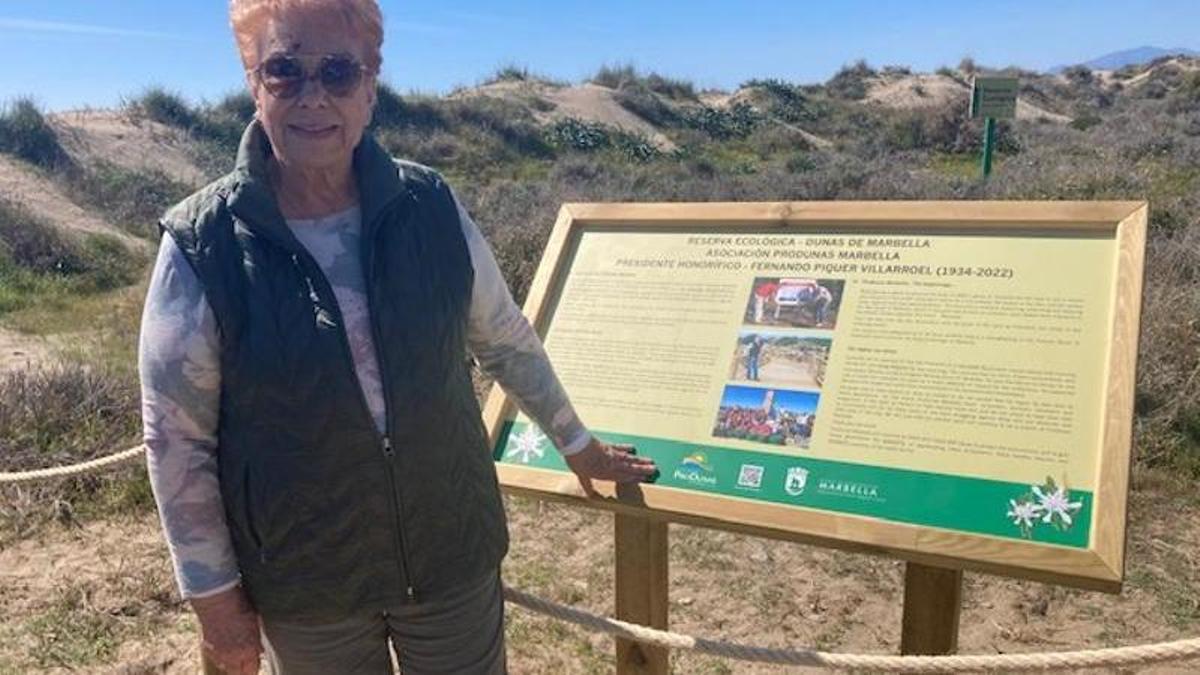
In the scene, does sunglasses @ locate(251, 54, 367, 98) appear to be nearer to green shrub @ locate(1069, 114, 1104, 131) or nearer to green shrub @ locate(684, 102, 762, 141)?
green shrub @ locate(684, 102, 762, 141)

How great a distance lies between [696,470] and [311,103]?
3.89 feet

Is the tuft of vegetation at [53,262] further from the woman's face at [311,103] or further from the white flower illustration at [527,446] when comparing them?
the woman's face at [311,103]

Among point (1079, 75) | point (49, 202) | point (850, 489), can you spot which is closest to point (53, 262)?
point (49, 202)

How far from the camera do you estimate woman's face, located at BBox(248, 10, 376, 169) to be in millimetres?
1713

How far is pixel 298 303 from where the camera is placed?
1690 mm

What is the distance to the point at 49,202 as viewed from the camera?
1309 centimetres

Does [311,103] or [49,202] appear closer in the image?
[311,103]

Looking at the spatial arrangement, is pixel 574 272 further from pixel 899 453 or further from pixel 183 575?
pixel 183 575

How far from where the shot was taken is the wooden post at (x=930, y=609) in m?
2.25

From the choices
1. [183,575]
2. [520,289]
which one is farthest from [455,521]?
[520,289]

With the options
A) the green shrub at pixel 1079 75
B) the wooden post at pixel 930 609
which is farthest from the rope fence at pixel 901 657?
the green shrub at pixel 1079 75

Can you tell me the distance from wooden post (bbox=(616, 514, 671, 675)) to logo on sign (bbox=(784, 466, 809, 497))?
42cm

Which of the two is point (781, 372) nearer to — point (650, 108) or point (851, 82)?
point (650, 108)

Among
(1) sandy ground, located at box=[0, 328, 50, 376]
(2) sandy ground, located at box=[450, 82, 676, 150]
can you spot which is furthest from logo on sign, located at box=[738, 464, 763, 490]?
(2) sandy ground, located at box=[450, 82, 676, 150]
